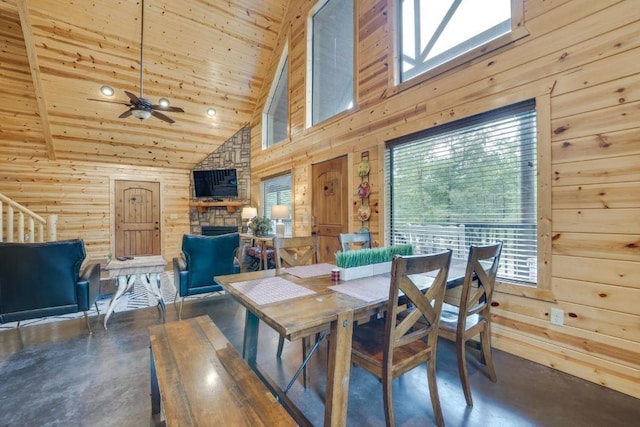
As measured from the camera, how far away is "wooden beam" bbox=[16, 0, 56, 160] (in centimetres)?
409

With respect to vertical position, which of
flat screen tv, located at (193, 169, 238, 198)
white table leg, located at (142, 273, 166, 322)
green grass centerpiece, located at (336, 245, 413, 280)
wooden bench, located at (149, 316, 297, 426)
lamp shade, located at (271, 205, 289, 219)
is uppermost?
flat screen tv, located at (193, 169, 238, 198)

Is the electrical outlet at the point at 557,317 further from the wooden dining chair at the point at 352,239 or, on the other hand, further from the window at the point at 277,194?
the window at the point at 277,194

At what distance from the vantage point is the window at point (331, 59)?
4.29m

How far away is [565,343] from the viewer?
214cm

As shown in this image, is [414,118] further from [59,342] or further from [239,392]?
[59,342]

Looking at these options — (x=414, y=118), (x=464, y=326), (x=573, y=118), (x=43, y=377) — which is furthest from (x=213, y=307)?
(x=573, y=118)

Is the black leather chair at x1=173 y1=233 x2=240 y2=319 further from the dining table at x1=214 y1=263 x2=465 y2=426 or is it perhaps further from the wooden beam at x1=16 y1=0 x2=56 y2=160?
the wooden beam at x1=16 y1=0 x2=56 y2=160

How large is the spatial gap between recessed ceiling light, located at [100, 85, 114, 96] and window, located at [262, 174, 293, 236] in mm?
3287

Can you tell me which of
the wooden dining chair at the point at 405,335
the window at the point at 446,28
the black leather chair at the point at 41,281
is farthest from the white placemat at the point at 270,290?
the window at the point at 446,28

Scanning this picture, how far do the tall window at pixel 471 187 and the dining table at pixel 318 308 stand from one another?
759 millimetres

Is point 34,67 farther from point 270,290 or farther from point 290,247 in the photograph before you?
point 270,290

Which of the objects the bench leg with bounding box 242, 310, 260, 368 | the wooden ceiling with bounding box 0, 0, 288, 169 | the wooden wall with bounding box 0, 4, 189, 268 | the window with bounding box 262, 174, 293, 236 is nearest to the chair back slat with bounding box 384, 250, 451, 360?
the bench leg with bounding box 242, 310, 260, 368

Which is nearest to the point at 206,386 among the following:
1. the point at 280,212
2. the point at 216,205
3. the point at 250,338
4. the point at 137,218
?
the point at 250,338

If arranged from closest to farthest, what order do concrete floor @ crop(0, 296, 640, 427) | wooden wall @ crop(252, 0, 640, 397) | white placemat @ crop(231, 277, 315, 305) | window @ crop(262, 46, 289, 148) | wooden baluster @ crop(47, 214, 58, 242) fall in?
1. white placemat @ crop(231, 277, 315, 305)
2. concrete floor @ crop(0, 296, 640, 427)
3. wooden wall @ crop(252, 0, 640, 397)
4. wooden baluster @ crop(47, 214, 58, 242)
5. window @ crop(262, 46, 289, 148)
